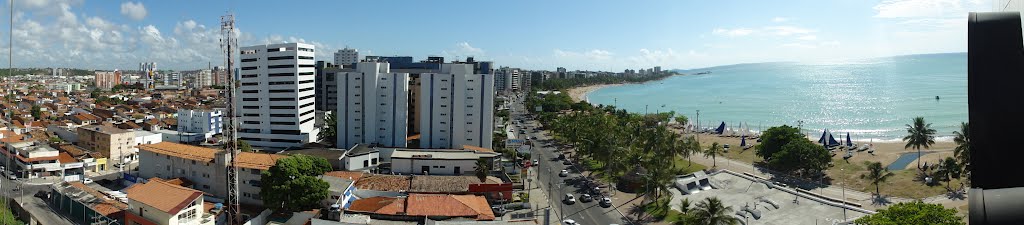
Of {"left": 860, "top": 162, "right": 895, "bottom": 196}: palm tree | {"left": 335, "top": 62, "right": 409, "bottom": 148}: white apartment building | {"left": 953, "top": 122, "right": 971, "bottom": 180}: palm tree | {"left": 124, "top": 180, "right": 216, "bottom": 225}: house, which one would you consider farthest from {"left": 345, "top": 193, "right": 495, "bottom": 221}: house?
{"left": 953, "top": 122, "right": 971, "bottom": 180}: palm tree

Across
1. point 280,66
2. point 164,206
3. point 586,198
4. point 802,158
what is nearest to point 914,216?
point 586,198

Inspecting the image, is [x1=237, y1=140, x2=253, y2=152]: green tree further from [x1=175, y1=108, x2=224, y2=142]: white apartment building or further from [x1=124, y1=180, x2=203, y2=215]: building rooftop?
[x1=175, y1=108, x2=224, y2=142]: white apartment building

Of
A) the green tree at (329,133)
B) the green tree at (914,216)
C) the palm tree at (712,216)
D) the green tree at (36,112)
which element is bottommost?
the palm tree at (712,216)

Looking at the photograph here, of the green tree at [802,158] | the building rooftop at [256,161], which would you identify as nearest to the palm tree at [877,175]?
the green tree at [802,158]

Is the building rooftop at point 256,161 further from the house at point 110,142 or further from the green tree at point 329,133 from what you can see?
the house at point 110,142

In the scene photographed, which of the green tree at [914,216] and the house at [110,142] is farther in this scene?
the house at [110,142]

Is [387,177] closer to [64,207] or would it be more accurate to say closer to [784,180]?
[64,207]

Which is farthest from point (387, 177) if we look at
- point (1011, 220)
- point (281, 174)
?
point (1011, 220)
